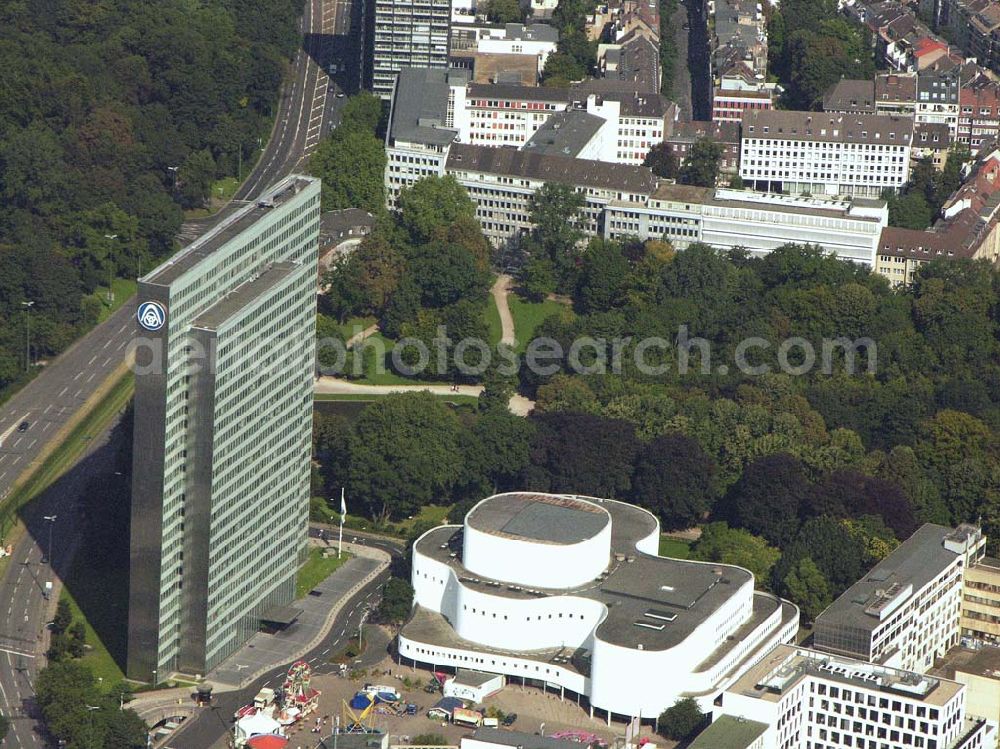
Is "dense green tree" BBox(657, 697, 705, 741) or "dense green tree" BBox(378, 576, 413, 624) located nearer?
"dense green tree" BBox(657, 697, 705, 741)

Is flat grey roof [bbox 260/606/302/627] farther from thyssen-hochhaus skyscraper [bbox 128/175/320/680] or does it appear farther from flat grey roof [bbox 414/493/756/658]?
flat grey roof [bbox 414/493/756/658]

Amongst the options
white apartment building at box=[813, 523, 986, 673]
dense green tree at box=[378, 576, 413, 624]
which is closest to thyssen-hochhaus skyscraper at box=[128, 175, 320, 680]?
dense green tree at box=[378, 576, 413, 624]

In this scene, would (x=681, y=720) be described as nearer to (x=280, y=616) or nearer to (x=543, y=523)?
(x=543, y=523)

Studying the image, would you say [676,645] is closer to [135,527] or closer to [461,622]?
[461,622]

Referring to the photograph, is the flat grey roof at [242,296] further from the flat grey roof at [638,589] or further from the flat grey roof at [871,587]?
the flat grey roof at [871,587]

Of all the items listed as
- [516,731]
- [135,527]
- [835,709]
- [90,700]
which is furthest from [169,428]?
[835,709]

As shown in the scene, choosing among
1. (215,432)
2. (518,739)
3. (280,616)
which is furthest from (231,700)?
(518,739)
